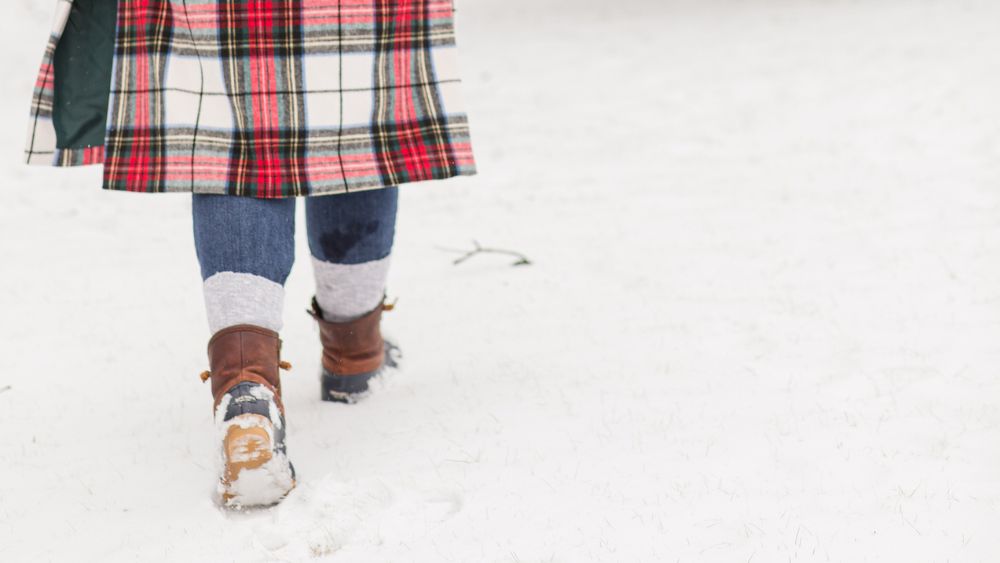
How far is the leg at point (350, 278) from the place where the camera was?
6.22 ft

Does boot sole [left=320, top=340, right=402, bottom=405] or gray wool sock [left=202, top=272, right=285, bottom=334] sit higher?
gray wool sock [left=202, top=272, right=285, bottom=334]

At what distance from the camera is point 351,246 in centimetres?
192

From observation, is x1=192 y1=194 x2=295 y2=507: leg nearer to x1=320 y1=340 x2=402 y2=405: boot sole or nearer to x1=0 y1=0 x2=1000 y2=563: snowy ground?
x1=0 y1=0 x2=1000 y2=563: snowy ground

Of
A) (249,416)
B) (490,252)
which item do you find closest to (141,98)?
(249,416)

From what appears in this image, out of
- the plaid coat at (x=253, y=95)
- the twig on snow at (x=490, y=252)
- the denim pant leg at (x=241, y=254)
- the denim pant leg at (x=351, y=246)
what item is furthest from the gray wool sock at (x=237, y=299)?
the twig on snow at (x=490, y=252)

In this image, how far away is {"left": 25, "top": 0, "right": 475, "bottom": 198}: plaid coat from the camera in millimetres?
1560

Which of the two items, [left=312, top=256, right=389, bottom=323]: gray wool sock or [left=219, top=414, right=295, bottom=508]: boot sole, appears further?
[left=312, top=256, right=389, bottom=323]: gray wool sock

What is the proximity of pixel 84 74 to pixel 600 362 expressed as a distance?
131 cm

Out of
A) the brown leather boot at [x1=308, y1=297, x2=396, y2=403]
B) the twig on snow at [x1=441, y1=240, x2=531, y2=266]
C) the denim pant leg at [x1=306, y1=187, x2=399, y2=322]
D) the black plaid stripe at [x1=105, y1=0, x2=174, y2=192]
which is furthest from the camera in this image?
the twig on snow at [x1=441, y1=240, x2=531, y2=266]

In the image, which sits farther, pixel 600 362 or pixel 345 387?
pixel 600 362

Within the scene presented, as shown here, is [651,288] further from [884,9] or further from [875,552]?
[884,9]

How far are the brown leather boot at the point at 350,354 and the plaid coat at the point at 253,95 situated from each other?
1.59ft

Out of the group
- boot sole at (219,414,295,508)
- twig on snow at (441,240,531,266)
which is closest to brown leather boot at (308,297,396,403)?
boot sole at (219,414,295,508)

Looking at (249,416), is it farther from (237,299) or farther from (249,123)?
(249,123)
